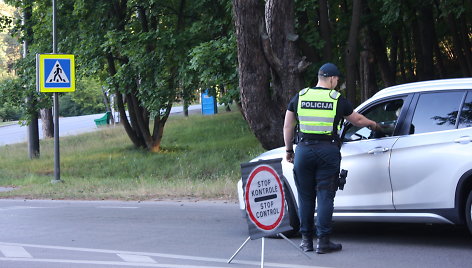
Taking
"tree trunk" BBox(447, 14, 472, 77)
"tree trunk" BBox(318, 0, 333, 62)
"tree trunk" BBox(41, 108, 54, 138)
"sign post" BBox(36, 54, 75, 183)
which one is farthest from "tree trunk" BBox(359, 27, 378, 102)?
"tree trunk" BBox(41, 108, 54, 138)

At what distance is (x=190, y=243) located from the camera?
8.83 meters

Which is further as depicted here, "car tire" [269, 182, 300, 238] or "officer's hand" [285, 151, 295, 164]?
"car tire" [269, 182, 300, 238]

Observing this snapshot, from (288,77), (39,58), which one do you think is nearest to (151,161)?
(39,58)

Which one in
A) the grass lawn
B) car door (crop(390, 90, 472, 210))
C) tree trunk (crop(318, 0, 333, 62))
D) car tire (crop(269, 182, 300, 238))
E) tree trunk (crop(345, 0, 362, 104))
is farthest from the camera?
tree trunk (crop(318, 0, 333, 62))

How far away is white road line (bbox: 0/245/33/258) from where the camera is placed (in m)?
8.54

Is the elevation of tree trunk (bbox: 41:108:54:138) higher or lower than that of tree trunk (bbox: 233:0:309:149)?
lower

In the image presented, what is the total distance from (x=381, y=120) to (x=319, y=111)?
3.21 feet

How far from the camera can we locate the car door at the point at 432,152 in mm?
7145

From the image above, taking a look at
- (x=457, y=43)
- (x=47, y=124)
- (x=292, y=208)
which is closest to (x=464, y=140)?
(x=292, y=208)

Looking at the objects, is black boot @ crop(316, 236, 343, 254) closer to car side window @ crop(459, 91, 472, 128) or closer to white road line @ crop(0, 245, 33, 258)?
car side window @ crop(459, 91, 472, 128)

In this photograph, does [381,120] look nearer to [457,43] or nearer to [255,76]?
[255,76]

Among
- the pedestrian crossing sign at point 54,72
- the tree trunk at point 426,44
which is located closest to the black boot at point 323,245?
the pedestrian crossing sign at point 54,72

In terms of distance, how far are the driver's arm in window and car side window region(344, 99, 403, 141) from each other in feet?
0.56

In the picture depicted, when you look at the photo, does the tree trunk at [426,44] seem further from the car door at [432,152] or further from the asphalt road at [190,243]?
the car door at [432,152]
